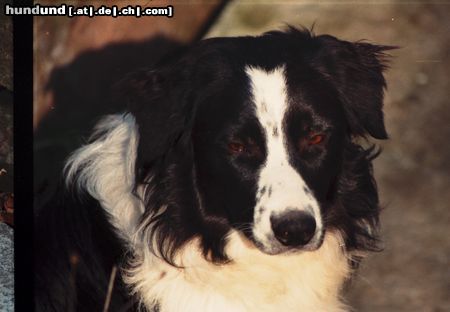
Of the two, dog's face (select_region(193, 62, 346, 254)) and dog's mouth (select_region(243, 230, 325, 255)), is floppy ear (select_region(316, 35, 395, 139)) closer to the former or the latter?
dog's face (select_region(193, 62, 346, 254))

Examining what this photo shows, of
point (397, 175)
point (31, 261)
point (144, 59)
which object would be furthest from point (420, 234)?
point (31, 261)

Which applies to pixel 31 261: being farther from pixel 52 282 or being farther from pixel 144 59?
pixel 144 59

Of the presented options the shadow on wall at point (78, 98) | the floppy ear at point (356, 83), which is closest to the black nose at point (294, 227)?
the floppy ear at point (356, 83)

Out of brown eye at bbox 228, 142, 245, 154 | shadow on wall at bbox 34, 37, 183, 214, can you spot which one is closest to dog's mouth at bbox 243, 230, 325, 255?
brown eye at bbox 228, 142, 245, 154

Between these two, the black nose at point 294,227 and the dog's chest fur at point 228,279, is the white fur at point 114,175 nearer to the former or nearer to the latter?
the dog's chest fur at point 228,279

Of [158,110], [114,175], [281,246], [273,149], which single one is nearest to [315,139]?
[273,149]

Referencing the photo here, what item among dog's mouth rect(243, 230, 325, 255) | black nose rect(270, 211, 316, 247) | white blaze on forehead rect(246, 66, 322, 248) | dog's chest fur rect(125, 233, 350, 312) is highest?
white blaze on forehead rect(246, 66, 322, 248)

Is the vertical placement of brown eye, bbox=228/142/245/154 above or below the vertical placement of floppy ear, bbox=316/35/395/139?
below

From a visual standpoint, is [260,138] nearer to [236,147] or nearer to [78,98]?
[236,147]
